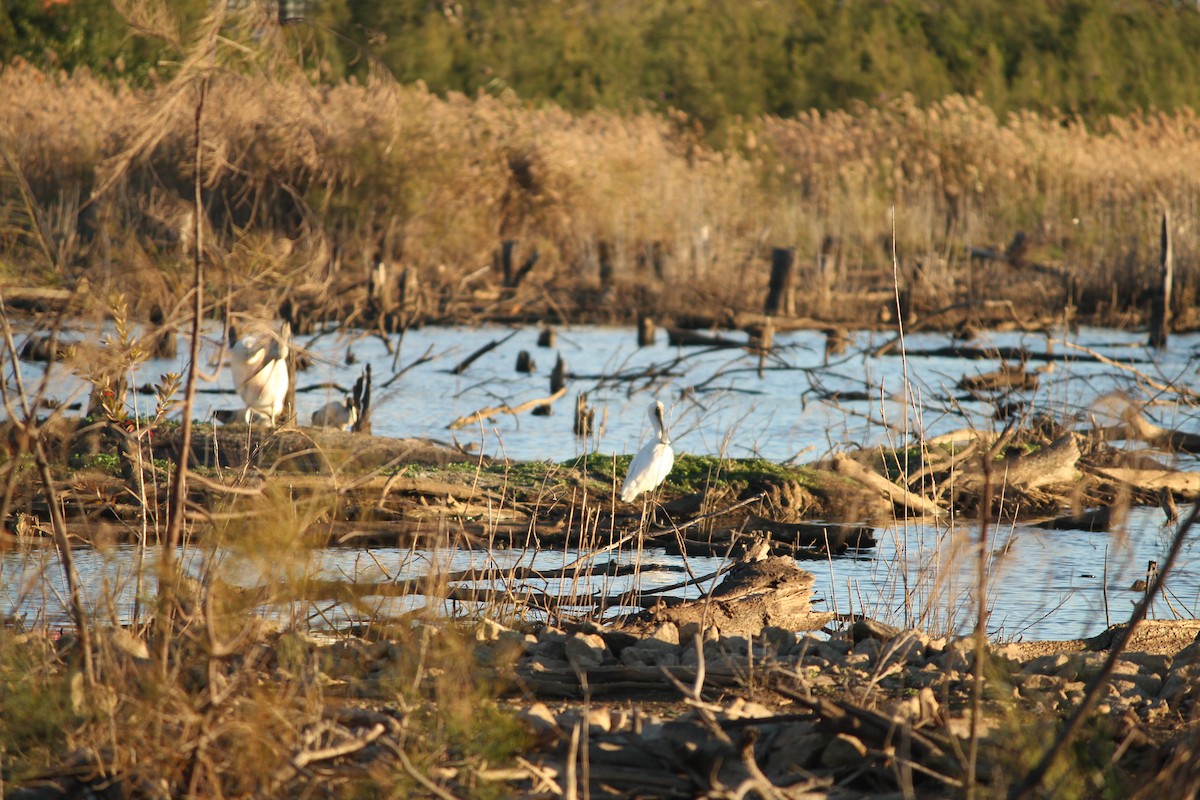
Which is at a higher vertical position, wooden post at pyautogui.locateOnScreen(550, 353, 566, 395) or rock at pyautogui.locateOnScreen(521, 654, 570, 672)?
wooden post at pyautogui.locateOnScreen(550, 353, 566, 395)

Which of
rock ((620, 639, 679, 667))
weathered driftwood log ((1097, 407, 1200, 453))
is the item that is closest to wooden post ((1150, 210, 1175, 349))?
weathered driftwood log ((1097, 407, 1200, 453))

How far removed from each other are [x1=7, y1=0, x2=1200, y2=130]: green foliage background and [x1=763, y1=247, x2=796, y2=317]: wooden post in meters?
17.3

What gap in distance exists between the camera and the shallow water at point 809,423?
201 inches

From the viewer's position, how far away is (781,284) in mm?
15492

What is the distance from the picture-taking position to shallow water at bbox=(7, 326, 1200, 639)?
5.11 m

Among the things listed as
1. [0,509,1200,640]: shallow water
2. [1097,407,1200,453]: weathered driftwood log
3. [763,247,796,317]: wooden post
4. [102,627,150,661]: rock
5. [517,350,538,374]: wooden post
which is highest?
[763,247,796,317]: wooden post

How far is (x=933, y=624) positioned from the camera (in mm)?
4957

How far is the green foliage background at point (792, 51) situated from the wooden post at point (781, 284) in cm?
1733

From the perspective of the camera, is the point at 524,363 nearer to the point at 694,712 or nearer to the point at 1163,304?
the point at 1163,304

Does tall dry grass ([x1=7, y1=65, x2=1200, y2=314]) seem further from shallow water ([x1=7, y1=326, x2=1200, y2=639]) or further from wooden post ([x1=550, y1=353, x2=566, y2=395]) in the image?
wooden post ([x1=550, y1=353, x2=566, y2=395])

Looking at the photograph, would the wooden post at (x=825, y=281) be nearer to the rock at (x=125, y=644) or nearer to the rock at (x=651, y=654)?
the rock at (x=651, y=654)

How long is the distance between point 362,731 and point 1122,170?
1896 cm

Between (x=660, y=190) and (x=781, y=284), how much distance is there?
5660 mm

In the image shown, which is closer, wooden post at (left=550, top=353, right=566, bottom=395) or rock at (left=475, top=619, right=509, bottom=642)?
rock at (left=475, top=619, right=509, bottom=642)
